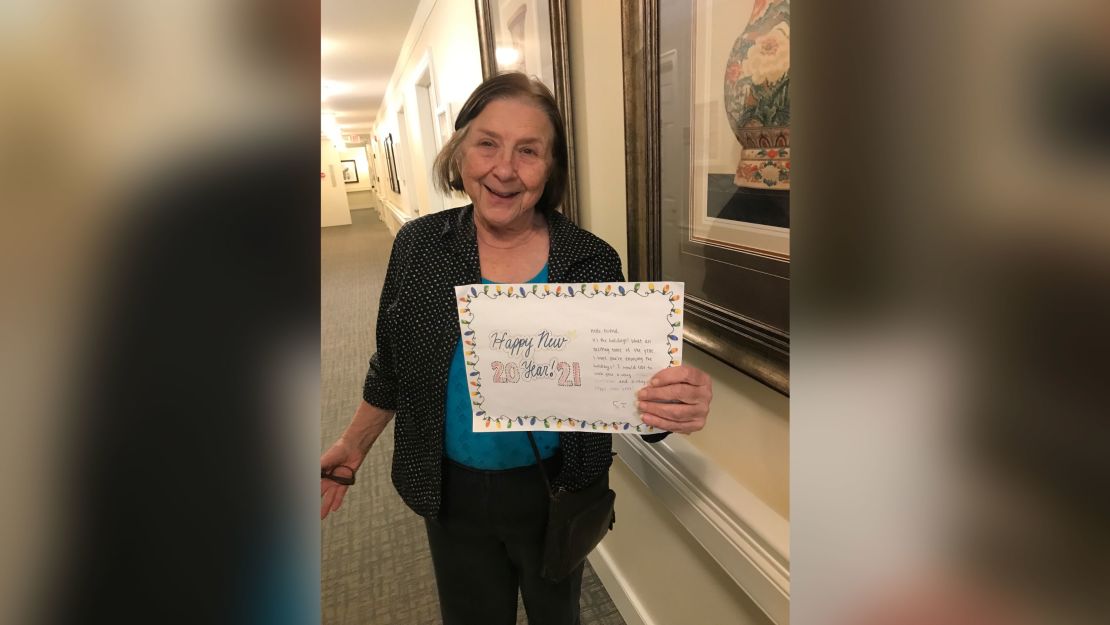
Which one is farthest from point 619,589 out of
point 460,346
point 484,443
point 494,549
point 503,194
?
point 503,194

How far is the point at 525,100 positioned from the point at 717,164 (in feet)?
1.20

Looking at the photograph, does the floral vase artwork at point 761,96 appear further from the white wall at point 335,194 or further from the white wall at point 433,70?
the white wall at point 335,194

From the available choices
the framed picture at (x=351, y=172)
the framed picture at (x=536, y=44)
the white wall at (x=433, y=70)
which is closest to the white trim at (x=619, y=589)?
the framed picture at (x=536, y=44)

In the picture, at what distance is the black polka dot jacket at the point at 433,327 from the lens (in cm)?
92

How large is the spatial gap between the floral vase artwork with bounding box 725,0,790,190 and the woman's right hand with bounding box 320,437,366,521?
84 centimetres

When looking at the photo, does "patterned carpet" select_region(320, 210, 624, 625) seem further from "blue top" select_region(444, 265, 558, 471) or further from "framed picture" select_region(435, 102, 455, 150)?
"framed picture" select_region(435, 102, 455, 150)

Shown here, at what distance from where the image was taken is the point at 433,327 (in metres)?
0.91
